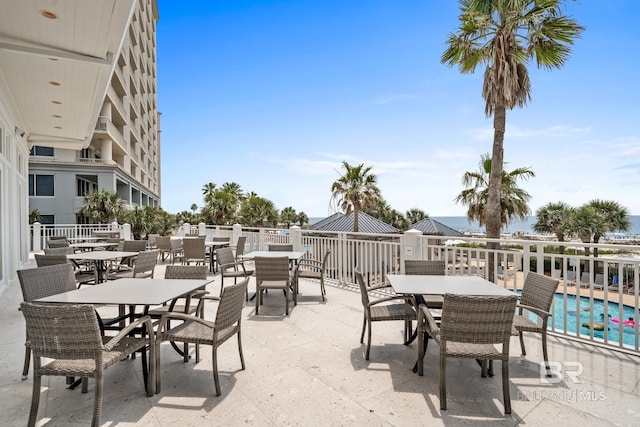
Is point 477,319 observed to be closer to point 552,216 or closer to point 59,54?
point 59,54

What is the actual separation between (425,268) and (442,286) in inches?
32.6

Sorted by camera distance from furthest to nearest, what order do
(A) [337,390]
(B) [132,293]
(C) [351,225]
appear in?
(C) [351,225] < (B) [132,293] < (A) [337,390]

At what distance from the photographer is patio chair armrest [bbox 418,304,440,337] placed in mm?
2674

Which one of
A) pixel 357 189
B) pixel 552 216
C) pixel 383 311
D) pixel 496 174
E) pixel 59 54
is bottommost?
pixel 383 311

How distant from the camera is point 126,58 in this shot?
78.0 ft

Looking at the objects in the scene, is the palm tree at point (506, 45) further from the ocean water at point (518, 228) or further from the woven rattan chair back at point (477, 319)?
the ocean water at point (518, 228)

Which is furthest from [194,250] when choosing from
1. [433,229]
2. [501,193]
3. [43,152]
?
[43,152]

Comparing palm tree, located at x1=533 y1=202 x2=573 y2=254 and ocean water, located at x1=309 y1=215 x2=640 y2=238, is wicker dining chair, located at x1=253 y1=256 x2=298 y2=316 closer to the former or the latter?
ocean water, located at x1=309 y1=215 x2=640 y2=238

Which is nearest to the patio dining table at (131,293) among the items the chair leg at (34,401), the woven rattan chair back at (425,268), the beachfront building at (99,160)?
the chair leg at (34,401)

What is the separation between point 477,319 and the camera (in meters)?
2.34

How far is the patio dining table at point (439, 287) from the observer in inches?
120

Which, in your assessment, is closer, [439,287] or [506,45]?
[439,287]

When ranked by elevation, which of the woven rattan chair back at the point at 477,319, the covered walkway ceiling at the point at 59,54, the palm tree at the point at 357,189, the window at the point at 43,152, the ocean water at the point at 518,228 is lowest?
the ocean water at the point at 518,228

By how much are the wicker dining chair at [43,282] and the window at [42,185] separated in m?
22.1
